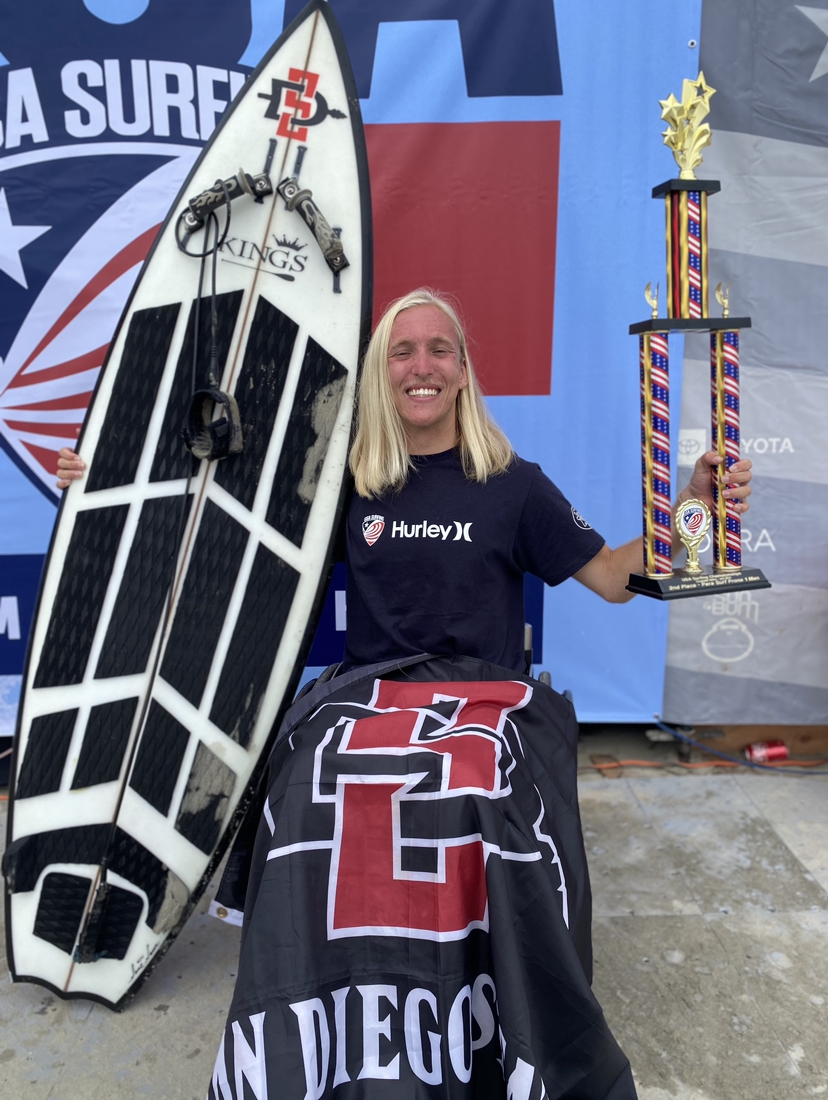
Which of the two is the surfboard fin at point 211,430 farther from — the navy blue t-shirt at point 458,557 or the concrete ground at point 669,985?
the concrete ground at point 669,985

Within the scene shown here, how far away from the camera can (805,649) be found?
2629mm

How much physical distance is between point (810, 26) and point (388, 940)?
2.71 meters

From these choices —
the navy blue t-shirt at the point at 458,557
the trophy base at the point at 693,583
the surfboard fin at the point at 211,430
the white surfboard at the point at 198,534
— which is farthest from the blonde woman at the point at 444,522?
the surfboard fin at the point at 211,430

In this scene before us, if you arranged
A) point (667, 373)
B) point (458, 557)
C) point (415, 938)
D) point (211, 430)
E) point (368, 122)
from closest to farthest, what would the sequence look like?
1. point (415, 938)
2. point (667, 373)
3. point (458, 557)
4. point (211, 430)
5. point (368, 122)

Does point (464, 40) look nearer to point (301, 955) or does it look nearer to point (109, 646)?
point (109, 646)

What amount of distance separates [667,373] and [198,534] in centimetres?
116

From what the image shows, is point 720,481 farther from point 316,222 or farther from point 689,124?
point 316,222

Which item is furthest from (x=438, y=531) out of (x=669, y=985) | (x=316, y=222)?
(x=669, y=985)

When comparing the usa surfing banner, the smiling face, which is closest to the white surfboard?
the smiling face

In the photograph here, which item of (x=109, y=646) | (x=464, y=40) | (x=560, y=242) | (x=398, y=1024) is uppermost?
(x=464, y=40)

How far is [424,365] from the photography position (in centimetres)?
167

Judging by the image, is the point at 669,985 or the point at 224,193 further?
the point at 224,193

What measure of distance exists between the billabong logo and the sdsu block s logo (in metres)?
0.43

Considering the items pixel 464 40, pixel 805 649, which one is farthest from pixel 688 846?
pixel 464 40
